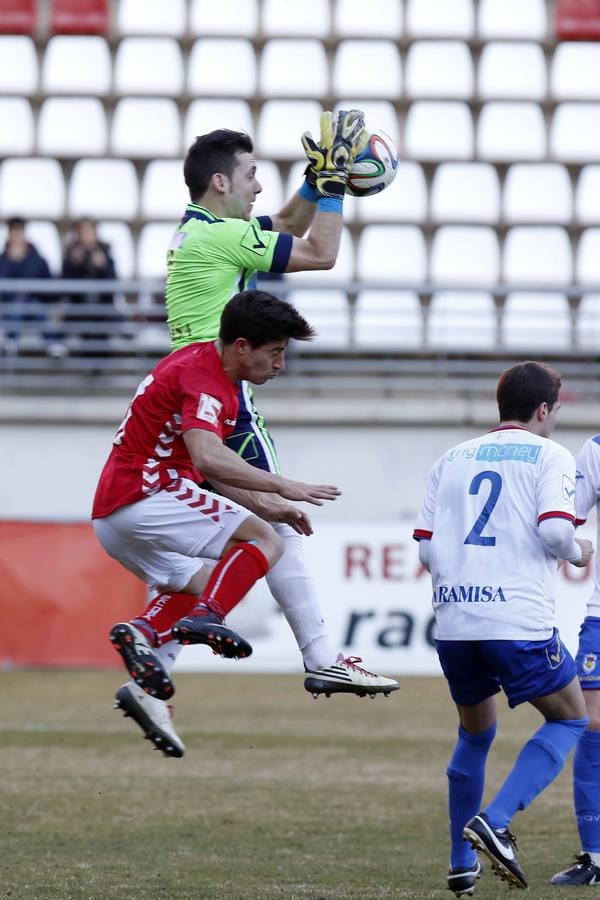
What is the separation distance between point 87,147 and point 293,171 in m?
3.07

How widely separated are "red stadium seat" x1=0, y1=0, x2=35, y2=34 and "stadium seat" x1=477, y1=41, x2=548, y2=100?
6869 millimetres

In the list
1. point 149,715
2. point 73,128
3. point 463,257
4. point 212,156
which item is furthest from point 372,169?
point 73,128

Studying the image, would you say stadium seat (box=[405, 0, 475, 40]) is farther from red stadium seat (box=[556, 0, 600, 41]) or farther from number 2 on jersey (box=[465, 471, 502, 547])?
number 2 on jersey (box=[465, 471, 502, 547])

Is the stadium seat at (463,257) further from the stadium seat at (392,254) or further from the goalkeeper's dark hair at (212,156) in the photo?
the goalkeeper's dark hair at (212,156)

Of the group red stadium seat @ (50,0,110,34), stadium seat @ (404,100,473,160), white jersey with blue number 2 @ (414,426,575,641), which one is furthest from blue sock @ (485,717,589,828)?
red stadium seat @ (50,0,110,34)

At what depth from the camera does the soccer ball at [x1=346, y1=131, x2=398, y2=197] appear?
6371mm

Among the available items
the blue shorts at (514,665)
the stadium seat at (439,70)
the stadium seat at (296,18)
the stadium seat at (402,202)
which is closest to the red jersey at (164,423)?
the blue shorts at (514,665)

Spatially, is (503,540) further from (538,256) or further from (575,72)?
(575,72)

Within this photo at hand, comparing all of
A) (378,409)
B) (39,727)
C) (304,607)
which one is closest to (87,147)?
(378,409)

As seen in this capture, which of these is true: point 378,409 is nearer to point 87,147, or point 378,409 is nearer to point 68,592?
point 68,592

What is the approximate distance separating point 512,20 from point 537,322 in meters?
5.38

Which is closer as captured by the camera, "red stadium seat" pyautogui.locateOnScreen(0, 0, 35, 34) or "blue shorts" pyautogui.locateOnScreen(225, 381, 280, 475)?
"blue shorts" pyautogui.locateOnScreen(225, 381, 280, 475)

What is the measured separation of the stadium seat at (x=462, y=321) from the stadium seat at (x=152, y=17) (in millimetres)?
6007

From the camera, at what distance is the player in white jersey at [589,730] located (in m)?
6.13
